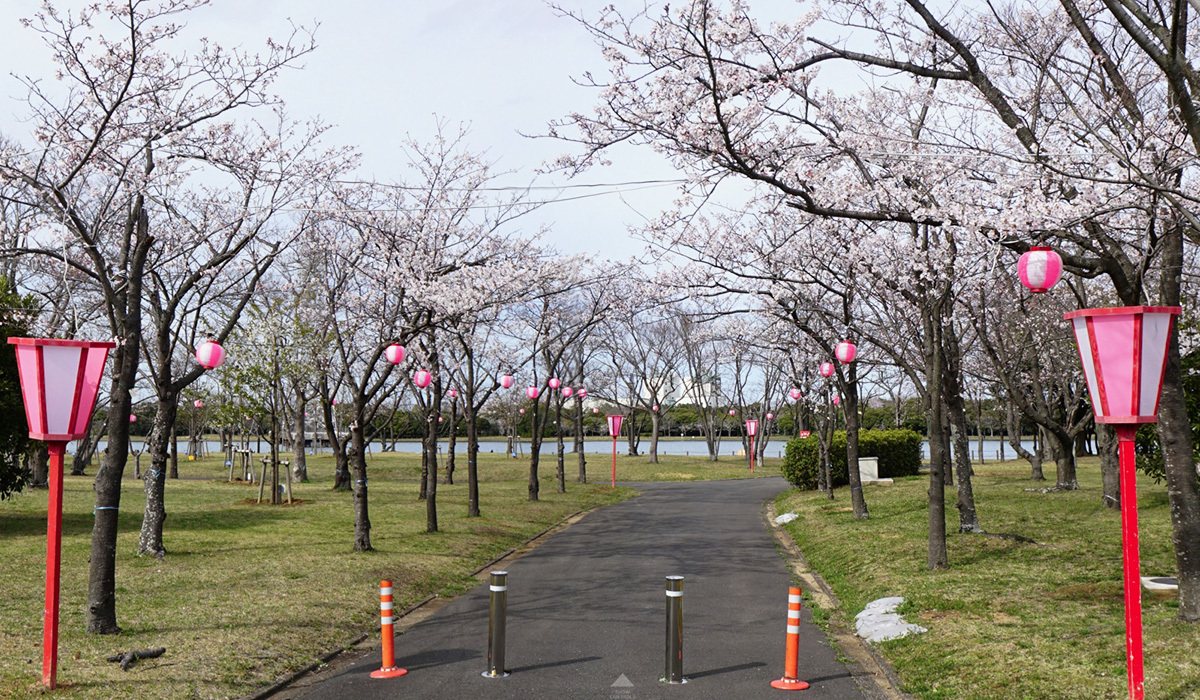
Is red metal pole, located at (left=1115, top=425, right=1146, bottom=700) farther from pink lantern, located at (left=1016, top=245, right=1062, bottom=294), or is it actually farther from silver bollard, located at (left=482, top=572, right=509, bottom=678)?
silver bollard, located at (left=482, top=572, right=509, bottom=678)

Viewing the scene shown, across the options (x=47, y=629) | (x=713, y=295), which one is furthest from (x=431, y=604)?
(x=713, y=295)

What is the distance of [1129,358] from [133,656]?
8.61m

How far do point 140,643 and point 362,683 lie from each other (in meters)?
2.48

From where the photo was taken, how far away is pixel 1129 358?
6051 mm

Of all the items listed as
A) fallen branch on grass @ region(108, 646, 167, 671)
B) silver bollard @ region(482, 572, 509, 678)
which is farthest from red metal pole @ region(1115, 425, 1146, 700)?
fallen branch on grass @ region(108, 646, 167, 671)

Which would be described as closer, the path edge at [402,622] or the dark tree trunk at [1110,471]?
the path edge at [402,622]

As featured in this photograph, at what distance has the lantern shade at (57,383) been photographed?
22.8ft

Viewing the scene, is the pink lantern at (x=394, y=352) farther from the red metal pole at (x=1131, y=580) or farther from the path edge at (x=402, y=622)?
the red metal pole at (x=1131, y=580)

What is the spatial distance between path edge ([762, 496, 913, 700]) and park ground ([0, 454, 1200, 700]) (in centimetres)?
13

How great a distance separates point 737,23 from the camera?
883 cm

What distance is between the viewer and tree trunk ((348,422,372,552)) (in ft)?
47.2

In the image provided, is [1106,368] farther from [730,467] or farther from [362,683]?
[730,467]

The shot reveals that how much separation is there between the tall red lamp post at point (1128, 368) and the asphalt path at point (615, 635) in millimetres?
2842

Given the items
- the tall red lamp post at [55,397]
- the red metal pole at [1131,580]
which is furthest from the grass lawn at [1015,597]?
the tall red lamp post at [55,397]
